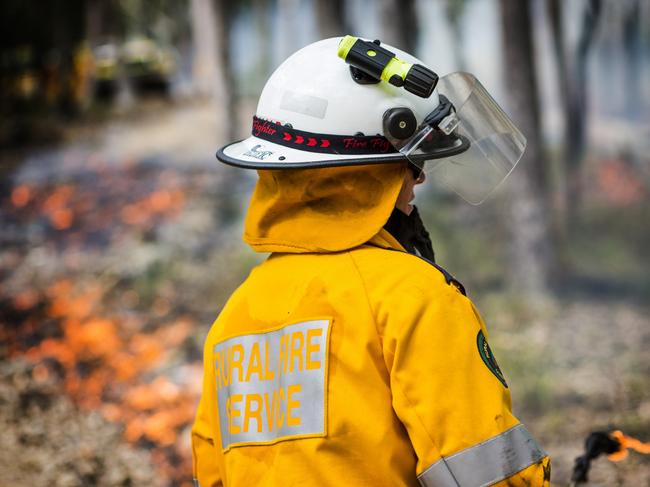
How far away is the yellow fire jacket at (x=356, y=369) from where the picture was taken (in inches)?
66.2

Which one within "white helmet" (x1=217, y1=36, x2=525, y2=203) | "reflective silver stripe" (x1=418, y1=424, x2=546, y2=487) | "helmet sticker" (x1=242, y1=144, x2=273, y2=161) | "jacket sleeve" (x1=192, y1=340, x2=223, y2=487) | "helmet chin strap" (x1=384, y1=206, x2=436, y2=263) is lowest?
"jacket sleeve" (x1=192, y1=340, x2=223, y2=487)

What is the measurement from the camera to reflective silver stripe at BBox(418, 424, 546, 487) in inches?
66.1

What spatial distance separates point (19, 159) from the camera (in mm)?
6051

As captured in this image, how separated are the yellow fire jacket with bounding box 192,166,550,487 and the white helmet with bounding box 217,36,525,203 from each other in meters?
0.06

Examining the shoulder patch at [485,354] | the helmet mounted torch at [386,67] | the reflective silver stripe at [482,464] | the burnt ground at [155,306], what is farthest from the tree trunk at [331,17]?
the reflective silver stripe at [482,464]

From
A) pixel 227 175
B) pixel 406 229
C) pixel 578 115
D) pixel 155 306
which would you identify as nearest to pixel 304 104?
pixel 406 229

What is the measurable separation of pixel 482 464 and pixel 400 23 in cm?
464

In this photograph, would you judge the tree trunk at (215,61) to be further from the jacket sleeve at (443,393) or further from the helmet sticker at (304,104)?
the jacket sleeve at (443,393)

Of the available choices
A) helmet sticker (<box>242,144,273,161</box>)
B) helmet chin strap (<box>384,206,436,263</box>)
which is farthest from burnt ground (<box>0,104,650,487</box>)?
helmet sticker (<box>242,144,273,161</box>)

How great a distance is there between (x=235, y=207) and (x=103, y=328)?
3.95ft

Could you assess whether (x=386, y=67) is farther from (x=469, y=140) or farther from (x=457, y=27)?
(x=457, y=27)

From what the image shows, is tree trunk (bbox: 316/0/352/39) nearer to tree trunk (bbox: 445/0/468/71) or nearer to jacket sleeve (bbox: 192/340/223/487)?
tree trunk (bbox: 445/0/468/71)

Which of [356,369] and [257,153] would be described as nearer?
[356,369]

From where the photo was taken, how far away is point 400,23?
19.3ft
